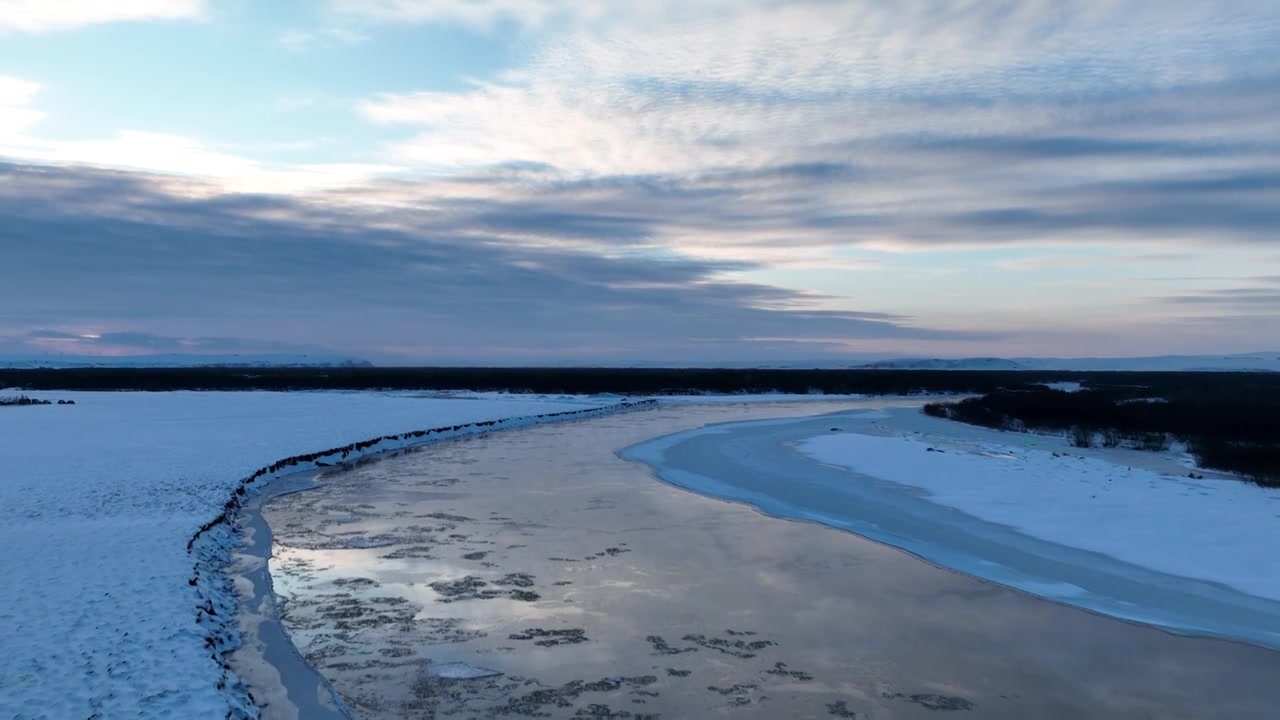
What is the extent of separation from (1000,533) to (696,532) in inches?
180

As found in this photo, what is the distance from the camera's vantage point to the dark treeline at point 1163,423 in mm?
21172

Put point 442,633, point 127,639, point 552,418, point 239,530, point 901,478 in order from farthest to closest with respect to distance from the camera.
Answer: point 552,418 → point 901,478 → point 239,530 → point 442,633 → point 127,639

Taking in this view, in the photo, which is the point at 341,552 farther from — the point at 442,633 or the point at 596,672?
the point at 596,672

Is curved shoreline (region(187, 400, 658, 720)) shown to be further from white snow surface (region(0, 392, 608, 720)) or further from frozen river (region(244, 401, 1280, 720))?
frozen river (region(244, 401, 1280, 720))

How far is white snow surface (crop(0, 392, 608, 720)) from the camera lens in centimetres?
640

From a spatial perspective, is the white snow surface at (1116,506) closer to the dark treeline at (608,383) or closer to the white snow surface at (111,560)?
the white snow surface at (111,560)

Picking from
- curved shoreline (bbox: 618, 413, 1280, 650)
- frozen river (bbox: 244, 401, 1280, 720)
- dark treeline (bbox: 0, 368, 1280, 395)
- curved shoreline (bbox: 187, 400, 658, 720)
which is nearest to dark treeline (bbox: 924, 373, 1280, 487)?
curved shoreline (bbox: 618, 413, 1280, 650)

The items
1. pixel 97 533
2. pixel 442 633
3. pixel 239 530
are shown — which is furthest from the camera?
pixel 239 530

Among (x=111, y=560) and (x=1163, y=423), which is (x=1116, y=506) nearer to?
(x=111, y=560)

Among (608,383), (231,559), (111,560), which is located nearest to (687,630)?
(231,559)

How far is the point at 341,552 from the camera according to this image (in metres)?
11.9

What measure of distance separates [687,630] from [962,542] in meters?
5.91

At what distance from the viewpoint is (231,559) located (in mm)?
11328

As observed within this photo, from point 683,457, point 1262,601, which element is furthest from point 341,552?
point 683,457
